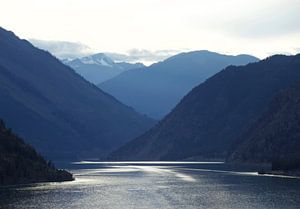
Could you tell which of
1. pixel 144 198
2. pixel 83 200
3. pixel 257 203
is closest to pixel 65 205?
pixel 83 200

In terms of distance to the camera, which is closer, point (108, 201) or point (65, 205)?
point (65, 205)

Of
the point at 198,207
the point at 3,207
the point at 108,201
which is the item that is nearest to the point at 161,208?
the point at 198,207

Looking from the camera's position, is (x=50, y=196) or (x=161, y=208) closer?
(x=161, y=208)

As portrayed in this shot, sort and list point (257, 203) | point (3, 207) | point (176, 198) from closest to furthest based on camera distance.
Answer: point (3, 207) → point (257, 203) → point (176, 198)

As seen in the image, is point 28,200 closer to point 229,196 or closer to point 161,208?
point 161,208

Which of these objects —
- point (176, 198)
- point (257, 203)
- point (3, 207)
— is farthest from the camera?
point (176, 198)

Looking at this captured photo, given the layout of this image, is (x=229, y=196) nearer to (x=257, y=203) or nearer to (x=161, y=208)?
(x=257, y=203)

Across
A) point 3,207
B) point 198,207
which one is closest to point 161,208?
point 198,207
